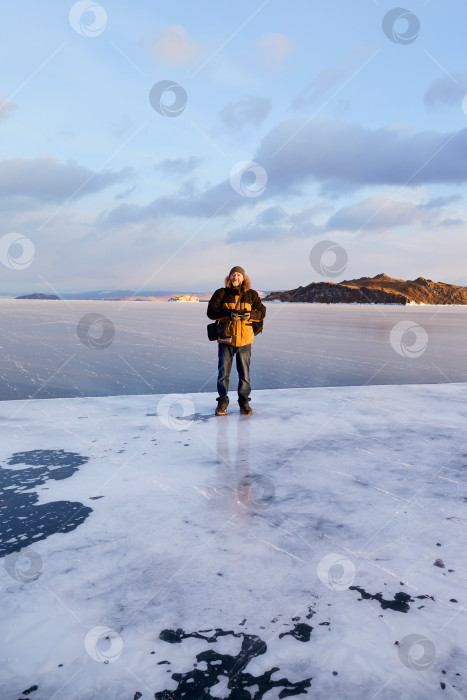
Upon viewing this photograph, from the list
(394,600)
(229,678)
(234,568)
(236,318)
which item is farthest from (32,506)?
(236,318)

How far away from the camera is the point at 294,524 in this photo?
262 cm

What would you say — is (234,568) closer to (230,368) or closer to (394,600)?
(394,600)

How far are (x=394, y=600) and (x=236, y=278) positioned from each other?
388 centimetres

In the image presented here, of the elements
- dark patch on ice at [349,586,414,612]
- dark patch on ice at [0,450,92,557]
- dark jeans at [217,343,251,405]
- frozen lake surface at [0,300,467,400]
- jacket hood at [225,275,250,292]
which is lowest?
frozen lake surface at [0,300,467,400]

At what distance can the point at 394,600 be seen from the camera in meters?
1.95

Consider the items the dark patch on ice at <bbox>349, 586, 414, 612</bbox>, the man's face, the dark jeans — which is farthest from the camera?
the dark jeans

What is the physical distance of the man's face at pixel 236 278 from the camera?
5.27 metres

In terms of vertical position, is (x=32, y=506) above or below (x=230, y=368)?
below

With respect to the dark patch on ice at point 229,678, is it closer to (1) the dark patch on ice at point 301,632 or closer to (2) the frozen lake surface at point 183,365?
(1) the dark patch on ice at point 301,632

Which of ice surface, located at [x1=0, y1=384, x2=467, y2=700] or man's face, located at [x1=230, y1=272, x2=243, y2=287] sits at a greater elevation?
man's face, located at [x1=230, y1=272, x2=243, y2=287]

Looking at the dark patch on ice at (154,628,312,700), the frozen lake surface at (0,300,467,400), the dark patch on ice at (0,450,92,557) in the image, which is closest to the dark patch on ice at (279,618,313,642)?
the dark patch on ice at (154,628,312,700)

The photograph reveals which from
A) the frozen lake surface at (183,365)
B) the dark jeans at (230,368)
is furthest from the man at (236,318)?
the frozen lake surface at (183,365)

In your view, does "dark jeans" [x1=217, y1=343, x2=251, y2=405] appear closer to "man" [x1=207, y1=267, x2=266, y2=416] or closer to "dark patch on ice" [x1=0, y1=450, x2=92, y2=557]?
"man" [x1=207, y1=267, x2=266, y2=416]

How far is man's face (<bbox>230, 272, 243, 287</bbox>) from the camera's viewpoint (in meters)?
5.27
